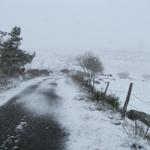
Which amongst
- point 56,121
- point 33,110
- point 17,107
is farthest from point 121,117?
point 17,107

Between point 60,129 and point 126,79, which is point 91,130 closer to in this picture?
point 60,129

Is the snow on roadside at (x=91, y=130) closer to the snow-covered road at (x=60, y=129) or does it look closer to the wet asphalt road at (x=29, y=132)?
the snow-covered road at (x=60, y=129)

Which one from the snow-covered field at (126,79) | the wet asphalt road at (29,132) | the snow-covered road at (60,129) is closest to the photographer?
the wet asphalt road at (29,132)

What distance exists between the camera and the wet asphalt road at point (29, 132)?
738 cm

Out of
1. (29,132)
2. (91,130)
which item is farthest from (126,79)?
(29,132)

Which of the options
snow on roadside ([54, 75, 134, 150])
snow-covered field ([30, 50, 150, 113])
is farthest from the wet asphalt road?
snow-covered field ([30, 50, 150, 113])

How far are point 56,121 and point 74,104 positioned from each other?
157 inches

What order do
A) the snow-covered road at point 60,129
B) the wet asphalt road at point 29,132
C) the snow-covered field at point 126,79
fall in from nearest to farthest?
the wet asphalt road at point 29,132
the snow-covered road at point 60,129
the snow-covered field at point 126,79

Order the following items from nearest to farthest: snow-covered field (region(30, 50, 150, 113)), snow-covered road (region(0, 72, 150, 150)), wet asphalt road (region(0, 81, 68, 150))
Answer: wet asphalt road (region(0, 81, 68, 150)), snow-covered road (region(0, 72, 150, 150)), snow-covered field (region(30, 50, 150, 113))

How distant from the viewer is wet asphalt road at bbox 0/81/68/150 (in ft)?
24.2

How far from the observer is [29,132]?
8594 millimetres

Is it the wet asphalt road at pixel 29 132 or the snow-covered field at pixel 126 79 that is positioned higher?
the wet asphalt road at pixel 29 132

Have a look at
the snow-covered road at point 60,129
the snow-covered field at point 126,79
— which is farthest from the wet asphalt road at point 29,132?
the snow-covered field at point 126,79

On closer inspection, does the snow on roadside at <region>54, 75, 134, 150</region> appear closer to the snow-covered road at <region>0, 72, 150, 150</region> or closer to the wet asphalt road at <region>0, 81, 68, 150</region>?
the snow-covered road at <region>0, 72, 150, 150</region>
